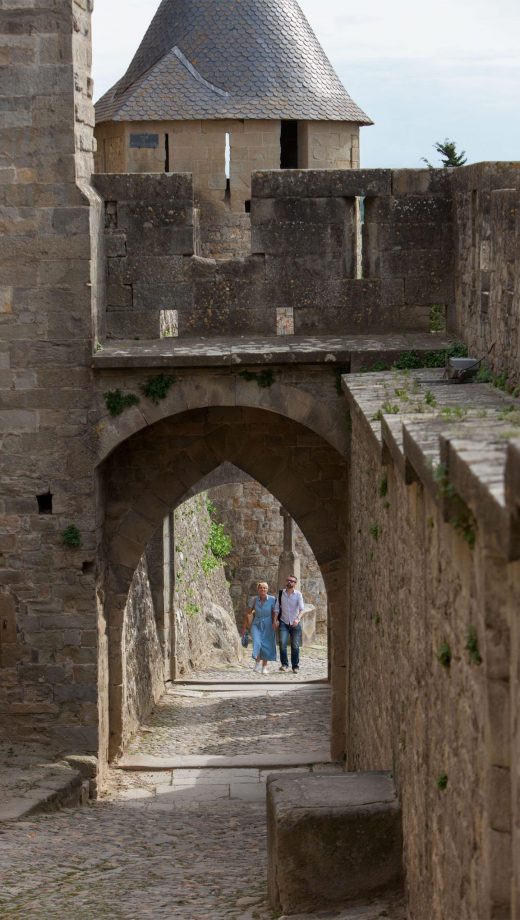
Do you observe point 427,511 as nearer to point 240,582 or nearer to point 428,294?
point 428,294

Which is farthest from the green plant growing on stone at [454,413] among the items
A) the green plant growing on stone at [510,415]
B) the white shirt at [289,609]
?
the white shirt at [289,609]

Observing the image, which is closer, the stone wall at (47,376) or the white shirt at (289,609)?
the stone wall at (47,376)

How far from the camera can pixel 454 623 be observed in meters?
4.44

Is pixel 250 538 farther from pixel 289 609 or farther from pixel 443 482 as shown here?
pixel 443 482

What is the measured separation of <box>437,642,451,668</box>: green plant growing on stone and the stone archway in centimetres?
722

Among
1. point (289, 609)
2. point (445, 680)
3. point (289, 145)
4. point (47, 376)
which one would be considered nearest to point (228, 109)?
point (289, 145)

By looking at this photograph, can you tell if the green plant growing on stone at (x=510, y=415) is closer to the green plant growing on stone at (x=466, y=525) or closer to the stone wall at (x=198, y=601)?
the green plant growing on stone at (x=466, y=525)

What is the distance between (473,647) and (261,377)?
688 centimetres

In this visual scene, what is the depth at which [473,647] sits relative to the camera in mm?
3992

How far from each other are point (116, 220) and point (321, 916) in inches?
Result: 251

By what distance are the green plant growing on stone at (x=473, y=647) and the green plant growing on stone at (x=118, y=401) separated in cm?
693

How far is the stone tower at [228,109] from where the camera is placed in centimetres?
1820

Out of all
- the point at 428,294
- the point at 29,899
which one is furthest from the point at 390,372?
the point at 29,899

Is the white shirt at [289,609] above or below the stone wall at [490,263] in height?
below
